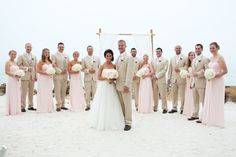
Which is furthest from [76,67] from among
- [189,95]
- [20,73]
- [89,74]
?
[189,95]

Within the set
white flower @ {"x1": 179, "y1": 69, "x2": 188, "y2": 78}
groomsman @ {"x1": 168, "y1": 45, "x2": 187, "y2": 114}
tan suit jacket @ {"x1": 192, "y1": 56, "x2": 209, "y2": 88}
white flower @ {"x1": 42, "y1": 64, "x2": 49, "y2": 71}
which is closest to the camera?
tan suit jacket @ {"x1": 192, "y1": 56, "x2": 209, "y2": 88}

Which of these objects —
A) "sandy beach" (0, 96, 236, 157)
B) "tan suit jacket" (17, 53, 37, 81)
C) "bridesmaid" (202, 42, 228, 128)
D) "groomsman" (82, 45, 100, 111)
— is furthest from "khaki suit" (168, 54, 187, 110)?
"tan suit jacket" (17, 53, 37, 81)

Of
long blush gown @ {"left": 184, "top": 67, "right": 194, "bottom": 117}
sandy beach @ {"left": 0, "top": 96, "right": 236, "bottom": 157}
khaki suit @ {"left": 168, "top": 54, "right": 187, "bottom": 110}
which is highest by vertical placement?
khaki suit @ {"left": 168, "top": 54, "right": 187, "bottom": 110}

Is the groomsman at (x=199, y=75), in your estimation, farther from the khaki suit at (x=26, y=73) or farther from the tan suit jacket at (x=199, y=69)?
the khaki suit at (x=26, y=73)

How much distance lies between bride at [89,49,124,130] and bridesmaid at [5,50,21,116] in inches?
131

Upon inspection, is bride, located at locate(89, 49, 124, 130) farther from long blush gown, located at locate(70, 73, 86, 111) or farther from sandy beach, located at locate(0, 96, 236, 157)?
long blush gown, located at locate(70, 73, 86, 111)

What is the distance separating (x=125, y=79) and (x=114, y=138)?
144 centimetres

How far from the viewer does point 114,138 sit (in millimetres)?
6156

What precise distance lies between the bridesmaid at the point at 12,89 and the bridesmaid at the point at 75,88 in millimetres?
1689

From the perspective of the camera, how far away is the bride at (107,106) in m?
6.93

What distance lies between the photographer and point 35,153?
4.96 meters

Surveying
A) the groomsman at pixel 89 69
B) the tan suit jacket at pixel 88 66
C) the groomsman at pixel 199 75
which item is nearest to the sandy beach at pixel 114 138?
the groomsman at pixel 199 75

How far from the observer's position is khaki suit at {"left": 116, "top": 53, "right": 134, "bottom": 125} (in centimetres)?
679

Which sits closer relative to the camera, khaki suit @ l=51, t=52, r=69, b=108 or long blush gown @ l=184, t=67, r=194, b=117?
long blush gown @ l=184, t=67, r=194, b=117
